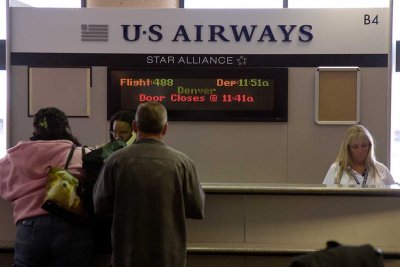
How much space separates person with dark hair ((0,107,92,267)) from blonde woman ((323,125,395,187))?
1.85 m

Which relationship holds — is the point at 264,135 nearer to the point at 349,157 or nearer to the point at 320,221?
the point at 349,157

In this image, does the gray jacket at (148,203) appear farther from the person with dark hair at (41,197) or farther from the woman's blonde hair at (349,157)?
the woman's blonde hair at (349,157)

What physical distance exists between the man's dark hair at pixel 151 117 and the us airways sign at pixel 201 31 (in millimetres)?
3030

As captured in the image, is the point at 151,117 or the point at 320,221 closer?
the point at 151,117

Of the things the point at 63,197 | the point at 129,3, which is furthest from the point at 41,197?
the point at 129,3

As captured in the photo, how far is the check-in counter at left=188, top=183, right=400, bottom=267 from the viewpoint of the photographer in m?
3.21

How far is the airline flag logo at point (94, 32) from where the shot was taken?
5.52 m

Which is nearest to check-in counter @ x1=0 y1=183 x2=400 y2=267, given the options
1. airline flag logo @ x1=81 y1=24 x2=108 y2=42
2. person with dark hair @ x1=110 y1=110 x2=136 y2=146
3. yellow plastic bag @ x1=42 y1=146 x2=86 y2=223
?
yellow plastic bag @ x1=42 y1=146 x2=86 y2=223

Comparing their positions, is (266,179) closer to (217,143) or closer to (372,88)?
(217,143)

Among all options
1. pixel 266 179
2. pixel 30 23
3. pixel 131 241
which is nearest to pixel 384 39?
pixel 266 179

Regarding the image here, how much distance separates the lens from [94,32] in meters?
5.53

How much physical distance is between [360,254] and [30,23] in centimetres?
466

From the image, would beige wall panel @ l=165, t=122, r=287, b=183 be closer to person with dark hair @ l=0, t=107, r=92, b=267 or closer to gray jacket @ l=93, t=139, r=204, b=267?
person with dark hair @ l=0, t=107, r=92, b=267

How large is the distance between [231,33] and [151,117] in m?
3.12
